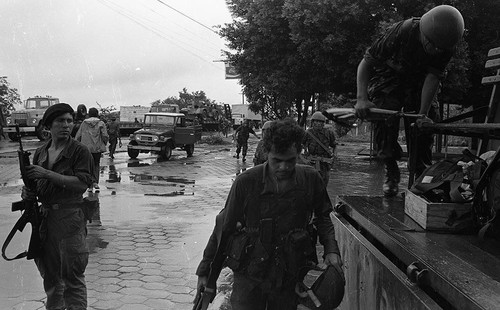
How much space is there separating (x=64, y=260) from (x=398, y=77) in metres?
2.83

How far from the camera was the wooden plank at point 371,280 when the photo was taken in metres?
2.02

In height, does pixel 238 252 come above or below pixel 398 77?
below

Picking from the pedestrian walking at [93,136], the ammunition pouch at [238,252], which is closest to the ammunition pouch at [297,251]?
the ammunition pouch at [238,252]

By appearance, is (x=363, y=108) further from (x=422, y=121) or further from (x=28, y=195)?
(x=28, y=195)

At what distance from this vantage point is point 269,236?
2600mm

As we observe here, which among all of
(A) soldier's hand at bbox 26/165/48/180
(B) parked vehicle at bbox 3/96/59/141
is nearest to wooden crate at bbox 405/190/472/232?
(A) soldier's hand at bbox 26/165/48/180

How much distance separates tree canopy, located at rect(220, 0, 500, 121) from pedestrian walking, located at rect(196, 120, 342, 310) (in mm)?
9747

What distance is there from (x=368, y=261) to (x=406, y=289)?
64cm

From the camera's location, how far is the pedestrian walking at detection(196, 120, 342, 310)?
102 inches

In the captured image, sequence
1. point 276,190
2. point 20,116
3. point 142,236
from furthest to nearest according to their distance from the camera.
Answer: point 20,116 < point 142,236 < point 276,190

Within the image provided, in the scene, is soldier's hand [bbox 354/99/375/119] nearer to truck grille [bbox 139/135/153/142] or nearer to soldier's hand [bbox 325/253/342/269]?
soldier's hand [bbox 325/253/342/269]

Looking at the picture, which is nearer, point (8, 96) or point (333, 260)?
point (333, 260)

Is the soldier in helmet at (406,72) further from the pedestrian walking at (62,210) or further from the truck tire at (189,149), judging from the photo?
the truck tire at (189,149)

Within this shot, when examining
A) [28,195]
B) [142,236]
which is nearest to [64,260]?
[28,195]
